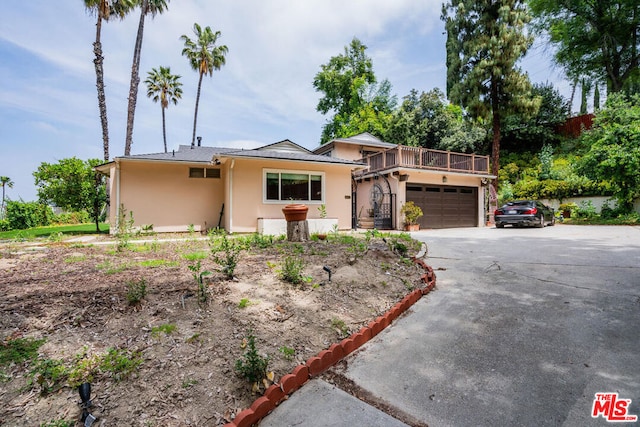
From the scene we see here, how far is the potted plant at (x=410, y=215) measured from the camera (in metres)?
13.3

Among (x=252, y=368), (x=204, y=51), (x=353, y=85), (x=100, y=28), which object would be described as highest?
(x=353, y=85)

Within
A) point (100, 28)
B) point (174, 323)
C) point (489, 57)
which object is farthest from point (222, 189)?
point (489, 57)

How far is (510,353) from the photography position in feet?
8.53

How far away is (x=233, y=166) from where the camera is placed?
10586 mm

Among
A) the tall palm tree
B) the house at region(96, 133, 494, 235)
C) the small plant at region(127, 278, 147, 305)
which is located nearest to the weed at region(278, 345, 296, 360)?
the small plant at region(127, 278, 147, 305)

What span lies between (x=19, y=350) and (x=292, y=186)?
974cm

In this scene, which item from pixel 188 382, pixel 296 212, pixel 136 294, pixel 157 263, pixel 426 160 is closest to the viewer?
pixel 188 382

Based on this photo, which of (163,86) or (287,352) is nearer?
(287,352)

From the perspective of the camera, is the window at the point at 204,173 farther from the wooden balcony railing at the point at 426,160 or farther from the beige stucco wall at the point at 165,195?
the wooden balcony railing at the point at 426,160

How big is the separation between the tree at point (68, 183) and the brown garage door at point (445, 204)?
13770 mm

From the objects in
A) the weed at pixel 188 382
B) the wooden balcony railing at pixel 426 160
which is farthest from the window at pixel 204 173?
the weed at pixel 188 382

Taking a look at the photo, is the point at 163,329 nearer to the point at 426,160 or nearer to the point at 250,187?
the point at 250,187

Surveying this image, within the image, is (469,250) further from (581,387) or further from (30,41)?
(30,41)

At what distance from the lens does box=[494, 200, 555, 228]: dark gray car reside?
510 inches
